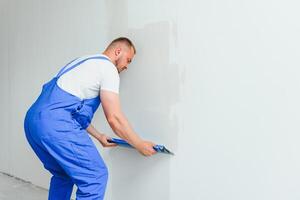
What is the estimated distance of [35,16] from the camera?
3.20m

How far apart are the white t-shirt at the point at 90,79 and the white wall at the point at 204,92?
32 cm

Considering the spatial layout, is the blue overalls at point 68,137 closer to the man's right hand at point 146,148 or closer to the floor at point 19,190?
the man's right hand at point 146,148

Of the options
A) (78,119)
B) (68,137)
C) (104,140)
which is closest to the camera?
(68,137)

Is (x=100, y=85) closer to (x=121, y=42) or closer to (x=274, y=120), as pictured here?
(x=121, y=42)

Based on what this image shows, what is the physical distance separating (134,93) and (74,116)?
18.8 inches

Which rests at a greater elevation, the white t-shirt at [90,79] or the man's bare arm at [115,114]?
the white t-shirt at [90,79]

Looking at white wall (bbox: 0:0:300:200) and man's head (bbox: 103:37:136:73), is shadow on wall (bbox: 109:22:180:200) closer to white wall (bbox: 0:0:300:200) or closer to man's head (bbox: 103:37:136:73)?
white wall (bbox: 0:0:300:200)

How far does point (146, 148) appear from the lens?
2180 millimetres

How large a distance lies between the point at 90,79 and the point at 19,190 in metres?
1.71

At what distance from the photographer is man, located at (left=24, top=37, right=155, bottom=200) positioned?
201cm

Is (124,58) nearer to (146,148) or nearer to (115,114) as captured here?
(115,114)

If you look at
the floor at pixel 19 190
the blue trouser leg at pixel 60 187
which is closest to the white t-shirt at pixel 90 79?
the blue trouser leg at pixel 60 187

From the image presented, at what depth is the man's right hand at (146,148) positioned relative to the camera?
2156 mm

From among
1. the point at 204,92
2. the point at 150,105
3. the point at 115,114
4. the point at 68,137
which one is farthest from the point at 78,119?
the point at 204,92
